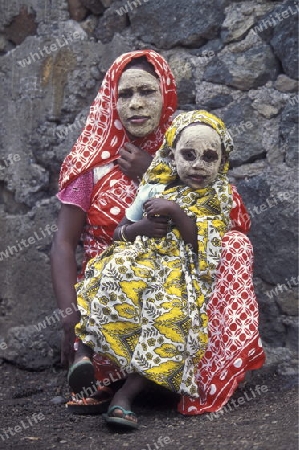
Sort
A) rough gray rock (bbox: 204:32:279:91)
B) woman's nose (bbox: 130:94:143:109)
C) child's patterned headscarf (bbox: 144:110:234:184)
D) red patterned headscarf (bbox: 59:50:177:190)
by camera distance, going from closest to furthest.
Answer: child's patterned headscarf (bbox: 144:110:234:184)
woman's nose (bbox: 130:94:143:109)
red patterned headscarf (bbox: 59:50:177:190)
rough gray rock (bbox: 204:32:279:91)

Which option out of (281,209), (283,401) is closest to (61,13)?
(281,209)

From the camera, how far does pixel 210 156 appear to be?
10.5ft

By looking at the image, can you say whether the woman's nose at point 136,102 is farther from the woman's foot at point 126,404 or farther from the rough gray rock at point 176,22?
the woman's foot at point 126,404

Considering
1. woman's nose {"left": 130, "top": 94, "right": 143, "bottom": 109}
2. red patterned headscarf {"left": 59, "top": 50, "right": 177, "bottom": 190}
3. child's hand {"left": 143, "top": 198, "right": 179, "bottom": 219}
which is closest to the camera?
child's hand {"left": 143, "top": 198, "right": 179, "bottom": 219}

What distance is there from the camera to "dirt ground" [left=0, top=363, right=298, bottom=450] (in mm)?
2795

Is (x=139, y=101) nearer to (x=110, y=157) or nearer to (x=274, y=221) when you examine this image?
(x=110, y=157)

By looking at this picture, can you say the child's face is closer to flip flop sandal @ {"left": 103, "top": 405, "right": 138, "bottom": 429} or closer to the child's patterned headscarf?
the child's patterned headscarf

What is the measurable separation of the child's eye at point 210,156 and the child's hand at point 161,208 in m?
0.21

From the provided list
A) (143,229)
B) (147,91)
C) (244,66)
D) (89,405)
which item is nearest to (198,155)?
(143,229)

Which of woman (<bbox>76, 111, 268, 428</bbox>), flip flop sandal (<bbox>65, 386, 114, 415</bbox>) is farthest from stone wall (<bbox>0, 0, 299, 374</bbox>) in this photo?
flip flop sandal (<bbox>65, 386, 114, 415</bbox>)

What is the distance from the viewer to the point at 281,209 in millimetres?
3576

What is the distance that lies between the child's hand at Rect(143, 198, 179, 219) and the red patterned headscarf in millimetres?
458

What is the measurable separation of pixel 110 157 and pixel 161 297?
735 mm

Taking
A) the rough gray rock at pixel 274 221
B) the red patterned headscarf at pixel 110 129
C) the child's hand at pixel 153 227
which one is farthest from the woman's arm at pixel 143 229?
the rough gray rock at pixel 274 221
